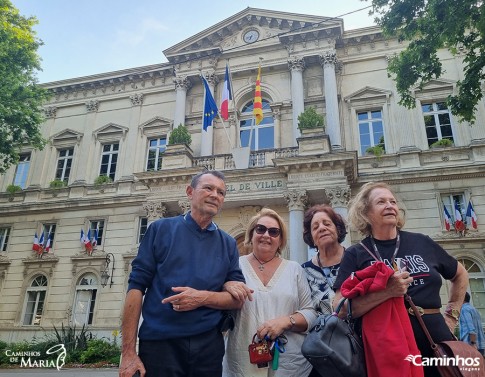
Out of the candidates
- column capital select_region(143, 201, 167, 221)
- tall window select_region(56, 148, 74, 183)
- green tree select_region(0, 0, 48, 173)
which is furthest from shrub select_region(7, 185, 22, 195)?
column capital select_region(143, 201, 167, 221)

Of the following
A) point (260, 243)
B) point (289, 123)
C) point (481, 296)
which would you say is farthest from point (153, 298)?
point (289, 123)

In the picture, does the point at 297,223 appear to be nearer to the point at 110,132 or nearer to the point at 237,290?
the point at 237,290

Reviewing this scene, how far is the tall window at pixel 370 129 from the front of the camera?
657 inches

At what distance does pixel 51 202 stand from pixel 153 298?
19.2 m

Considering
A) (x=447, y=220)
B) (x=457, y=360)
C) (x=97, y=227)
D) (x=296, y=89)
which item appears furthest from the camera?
(x=97, y=227)

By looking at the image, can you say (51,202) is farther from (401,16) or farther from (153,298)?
(153,298)

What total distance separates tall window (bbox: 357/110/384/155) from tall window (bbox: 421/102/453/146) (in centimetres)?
186

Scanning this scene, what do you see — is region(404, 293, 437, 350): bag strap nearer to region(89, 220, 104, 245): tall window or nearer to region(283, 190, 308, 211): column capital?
region(283, 190, 308, 211): column capital

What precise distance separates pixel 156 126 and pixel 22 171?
8.51 m

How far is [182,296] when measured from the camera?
2611 millimetres

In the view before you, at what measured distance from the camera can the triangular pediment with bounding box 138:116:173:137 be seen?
65.8 feet

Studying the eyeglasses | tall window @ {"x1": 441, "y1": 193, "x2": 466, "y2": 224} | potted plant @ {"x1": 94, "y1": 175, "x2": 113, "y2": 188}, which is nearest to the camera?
the eyeglasses

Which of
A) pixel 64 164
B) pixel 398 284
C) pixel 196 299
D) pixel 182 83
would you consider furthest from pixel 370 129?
pixel 64 164

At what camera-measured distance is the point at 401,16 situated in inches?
414
